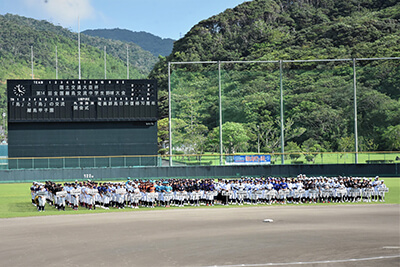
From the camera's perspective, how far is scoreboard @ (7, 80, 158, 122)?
39.5 m

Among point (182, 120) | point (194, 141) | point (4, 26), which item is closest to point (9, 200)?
point (194, 141)

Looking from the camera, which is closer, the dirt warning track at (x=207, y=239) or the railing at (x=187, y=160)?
the dirt warning track at (x=207, y=239)

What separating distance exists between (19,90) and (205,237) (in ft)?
86.8

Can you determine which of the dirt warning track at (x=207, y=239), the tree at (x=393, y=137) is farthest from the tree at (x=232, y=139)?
the dirt warning track at (x=207, y=239)

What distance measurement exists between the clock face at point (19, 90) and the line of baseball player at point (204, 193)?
12760 mm

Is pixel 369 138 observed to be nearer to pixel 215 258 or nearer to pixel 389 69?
pixel 389 69

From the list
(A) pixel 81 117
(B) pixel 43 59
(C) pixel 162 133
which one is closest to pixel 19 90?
(A) pixel 81 117

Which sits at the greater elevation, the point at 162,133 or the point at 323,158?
the point at 162,133

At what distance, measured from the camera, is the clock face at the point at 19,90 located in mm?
39281

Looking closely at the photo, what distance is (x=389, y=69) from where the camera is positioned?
74125 mm

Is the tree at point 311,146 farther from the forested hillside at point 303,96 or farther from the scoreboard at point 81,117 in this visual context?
the scoreboard at point 81,117

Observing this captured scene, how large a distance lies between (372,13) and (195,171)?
268ft

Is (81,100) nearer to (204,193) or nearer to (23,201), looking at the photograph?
(23,201)

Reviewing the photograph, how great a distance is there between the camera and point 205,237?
1730 centimetres
